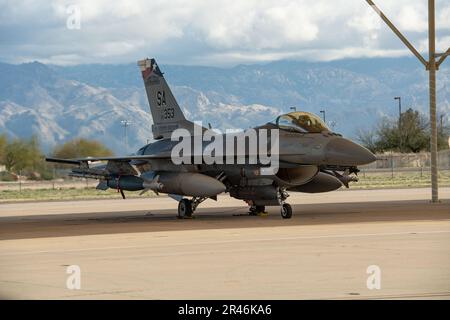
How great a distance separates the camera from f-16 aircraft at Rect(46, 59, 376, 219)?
75.4 ft

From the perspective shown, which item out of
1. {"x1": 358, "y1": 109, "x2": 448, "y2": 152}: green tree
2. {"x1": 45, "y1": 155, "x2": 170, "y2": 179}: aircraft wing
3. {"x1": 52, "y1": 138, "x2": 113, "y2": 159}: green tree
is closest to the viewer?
{"x1": 45, "y1": 155, "x2": 170, "y2": 179}: aircraft wing

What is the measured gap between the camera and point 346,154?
873 inches

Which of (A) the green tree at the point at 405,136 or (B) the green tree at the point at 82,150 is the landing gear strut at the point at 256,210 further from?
(A) the green tree at the point at 405,136

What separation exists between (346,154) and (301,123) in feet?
5.59

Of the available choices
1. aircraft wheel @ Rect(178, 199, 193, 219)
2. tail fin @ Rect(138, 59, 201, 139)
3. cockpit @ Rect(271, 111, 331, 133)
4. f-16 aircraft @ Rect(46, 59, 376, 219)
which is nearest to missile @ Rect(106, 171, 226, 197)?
f-16 aircraft @ Rect(46, 59, 376, 219)

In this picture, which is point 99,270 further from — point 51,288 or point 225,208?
point 225,208

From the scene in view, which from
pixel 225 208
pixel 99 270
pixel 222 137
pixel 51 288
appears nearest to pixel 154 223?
pixel 222 137

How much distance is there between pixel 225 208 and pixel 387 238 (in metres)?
14.5

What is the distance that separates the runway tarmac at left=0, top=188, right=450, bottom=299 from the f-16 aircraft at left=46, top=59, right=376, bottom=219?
0.77m
